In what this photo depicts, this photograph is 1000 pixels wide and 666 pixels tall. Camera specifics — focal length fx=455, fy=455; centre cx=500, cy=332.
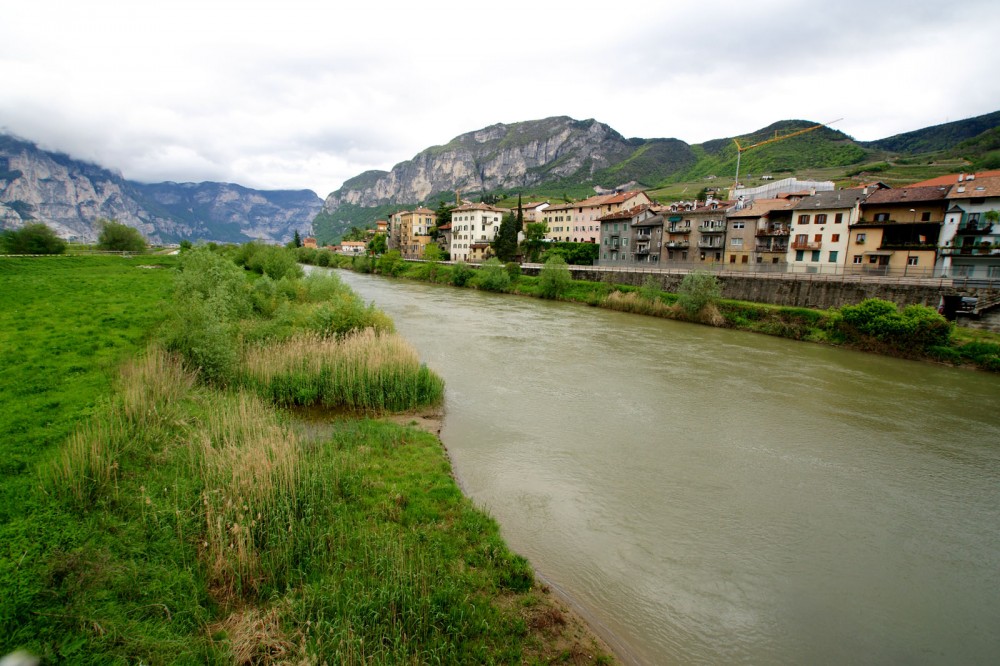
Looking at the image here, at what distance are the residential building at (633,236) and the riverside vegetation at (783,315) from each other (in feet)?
39.2

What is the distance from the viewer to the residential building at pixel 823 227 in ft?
145

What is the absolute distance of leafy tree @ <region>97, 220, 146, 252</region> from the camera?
70.6m

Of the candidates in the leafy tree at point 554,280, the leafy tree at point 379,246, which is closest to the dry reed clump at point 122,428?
the leafy tree at point 554,280

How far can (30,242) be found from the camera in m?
52.7

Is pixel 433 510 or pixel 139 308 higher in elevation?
pixel 139 308

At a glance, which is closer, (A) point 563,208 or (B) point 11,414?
(B) point 11,414

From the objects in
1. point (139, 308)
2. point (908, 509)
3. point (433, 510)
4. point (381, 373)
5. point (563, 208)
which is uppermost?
point (563, 208)

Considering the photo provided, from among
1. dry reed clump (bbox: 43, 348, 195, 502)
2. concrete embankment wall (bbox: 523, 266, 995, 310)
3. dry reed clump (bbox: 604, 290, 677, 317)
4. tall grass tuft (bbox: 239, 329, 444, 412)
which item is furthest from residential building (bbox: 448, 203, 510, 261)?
dry reed clump (bbox: 43, 348, 195, 502)

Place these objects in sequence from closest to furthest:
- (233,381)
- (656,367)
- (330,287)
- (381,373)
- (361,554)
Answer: (361,554), (233,381), (381,373), (656,367), (330,287)

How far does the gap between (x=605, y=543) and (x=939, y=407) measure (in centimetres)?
1925

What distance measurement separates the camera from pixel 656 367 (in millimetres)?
24297

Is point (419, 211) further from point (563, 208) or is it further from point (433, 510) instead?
point (433, 510)

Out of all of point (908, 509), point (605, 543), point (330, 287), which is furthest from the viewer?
point (330, 287)

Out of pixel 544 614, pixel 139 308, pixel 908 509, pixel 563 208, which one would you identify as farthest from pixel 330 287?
pixel 563 208
